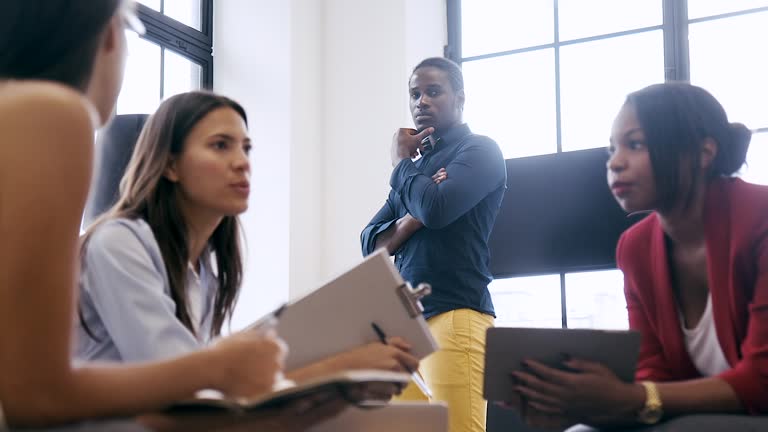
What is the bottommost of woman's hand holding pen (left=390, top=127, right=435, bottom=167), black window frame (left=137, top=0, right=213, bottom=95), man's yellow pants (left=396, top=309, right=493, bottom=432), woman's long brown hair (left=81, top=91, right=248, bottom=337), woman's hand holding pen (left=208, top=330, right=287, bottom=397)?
man's yellow pants (left=396, top=309, right=493, bottom=432)

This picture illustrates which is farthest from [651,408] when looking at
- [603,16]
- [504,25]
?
[504,25]

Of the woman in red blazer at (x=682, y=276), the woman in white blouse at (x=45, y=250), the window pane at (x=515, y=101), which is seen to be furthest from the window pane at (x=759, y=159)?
the woman in white blouse at (x=45, y=250)

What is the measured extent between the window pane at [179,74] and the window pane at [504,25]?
54.9 inches

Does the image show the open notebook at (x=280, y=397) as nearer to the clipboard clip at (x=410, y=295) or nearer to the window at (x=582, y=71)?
the clipboard clip at (x=410, y=295)

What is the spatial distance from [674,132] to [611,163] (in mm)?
126

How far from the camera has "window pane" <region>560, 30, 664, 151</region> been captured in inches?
180

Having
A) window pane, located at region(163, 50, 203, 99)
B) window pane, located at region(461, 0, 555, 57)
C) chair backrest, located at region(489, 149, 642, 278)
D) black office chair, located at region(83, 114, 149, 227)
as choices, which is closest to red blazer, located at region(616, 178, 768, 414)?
black office chair, located at region(83, 114, 149, 227)

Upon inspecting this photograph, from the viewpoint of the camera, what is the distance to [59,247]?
0.93 meters

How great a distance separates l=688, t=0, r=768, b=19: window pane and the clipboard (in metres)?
3.18

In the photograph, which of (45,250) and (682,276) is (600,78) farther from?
(45,250)

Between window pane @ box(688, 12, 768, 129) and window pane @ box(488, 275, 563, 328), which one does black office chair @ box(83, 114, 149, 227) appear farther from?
window pane @ box(688, 12, 768, 129)

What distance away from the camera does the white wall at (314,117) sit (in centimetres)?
460

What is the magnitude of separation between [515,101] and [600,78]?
43 cm

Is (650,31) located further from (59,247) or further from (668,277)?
(59,247)
